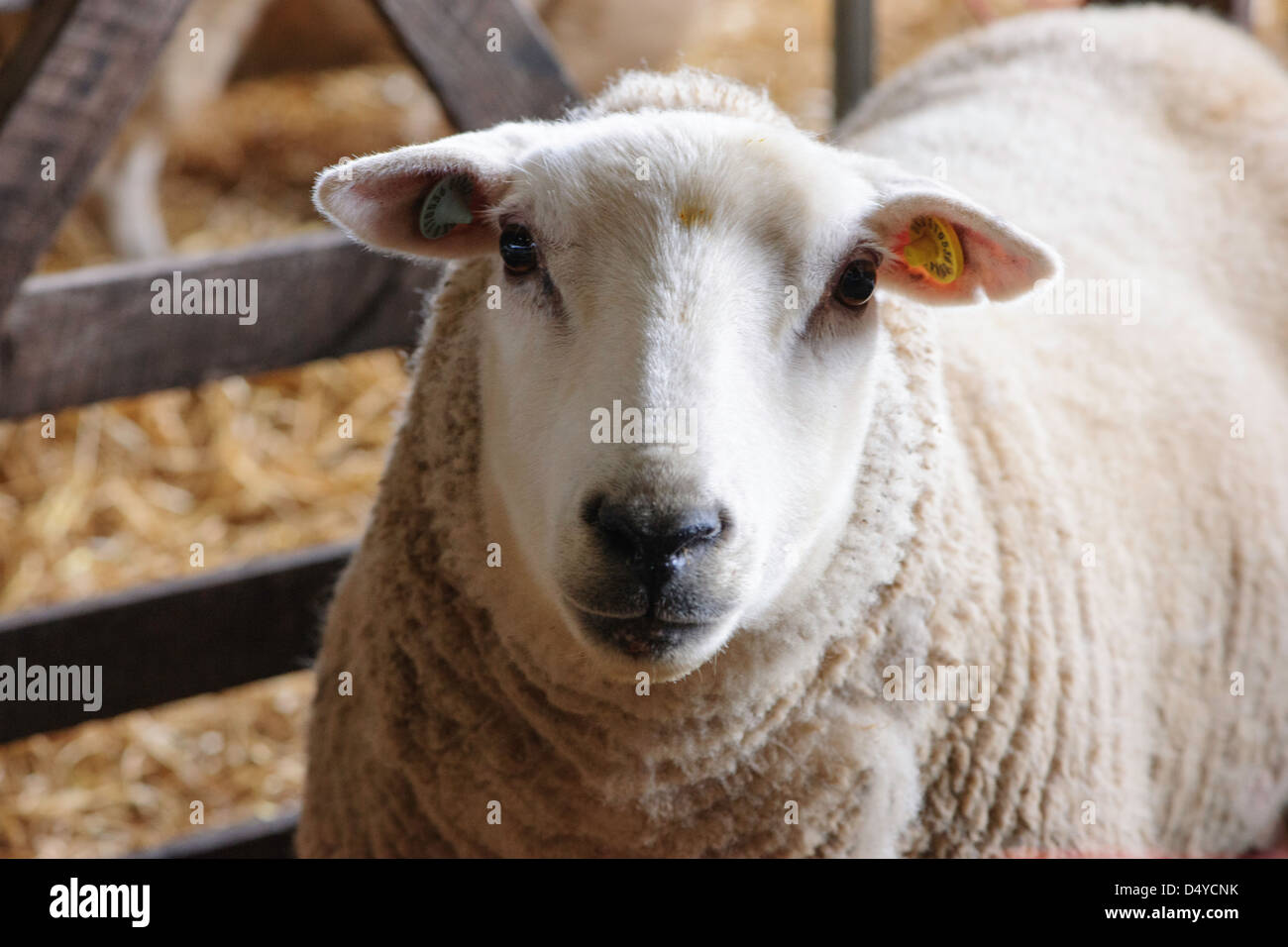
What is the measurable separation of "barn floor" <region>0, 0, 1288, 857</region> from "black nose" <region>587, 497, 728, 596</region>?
1.67 m

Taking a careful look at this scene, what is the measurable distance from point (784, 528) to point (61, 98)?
142cm

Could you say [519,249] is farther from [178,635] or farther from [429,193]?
[178,635]

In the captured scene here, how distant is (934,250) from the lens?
5.16ft

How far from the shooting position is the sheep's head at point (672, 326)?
1291mm

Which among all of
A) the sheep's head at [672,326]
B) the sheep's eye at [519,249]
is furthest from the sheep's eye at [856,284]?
the sheep's eye at [519,249]

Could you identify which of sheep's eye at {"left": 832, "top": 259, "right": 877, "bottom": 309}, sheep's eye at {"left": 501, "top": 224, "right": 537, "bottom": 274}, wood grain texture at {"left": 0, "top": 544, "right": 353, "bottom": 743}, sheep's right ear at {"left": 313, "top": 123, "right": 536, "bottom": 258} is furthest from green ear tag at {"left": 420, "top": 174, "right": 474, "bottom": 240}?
wood grain texture at {"left": 0, "top": 544, "right": 353, "bottom": 743}

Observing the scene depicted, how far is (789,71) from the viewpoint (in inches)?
241

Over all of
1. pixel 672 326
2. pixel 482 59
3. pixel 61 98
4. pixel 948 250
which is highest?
pixel 482 59

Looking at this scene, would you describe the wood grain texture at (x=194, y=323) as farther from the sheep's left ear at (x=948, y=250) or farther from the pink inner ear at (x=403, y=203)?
the sheep's left ear at (x=948, y=250)

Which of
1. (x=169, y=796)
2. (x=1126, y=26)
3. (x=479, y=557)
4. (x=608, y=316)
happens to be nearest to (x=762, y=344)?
(x=608, y=316)

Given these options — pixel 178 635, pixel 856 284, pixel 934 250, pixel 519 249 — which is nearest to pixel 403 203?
pixel 519 249

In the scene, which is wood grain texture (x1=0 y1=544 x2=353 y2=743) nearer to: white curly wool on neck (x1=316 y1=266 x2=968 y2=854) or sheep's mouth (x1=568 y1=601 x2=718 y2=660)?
white curly wool on neck (x1=316 y1=266 x2=968 y2=854)

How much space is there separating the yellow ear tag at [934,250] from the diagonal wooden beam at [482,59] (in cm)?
99

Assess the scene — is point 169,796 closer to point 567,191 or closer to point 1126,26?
point 567,191
